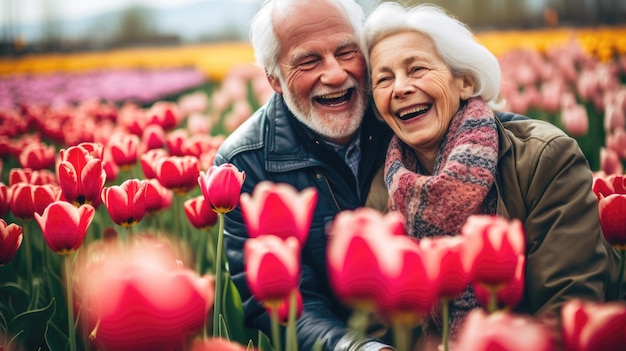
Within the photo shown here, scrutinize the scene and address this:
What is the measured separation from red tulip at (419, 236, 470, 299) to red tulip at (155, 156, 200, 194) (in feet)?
5.14

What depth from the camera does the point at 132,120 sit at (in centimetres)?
407

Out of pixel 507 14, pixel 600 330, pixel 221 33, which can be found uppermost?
pixel 600 330

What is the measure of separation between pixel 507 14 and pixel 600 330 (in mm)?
34382

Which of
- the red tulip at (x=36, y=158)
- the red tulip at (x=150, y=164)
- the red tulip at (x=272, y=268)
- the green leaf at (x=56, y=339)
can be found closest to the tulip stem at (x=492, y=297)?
the red tulip at (x=272, y=268)

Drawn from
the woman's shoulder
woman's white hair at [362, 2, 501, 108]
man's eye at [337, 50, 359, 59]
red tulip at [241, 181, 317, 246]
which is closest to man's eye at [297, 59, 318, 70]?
man's eye at [337, 50, 359, 59]

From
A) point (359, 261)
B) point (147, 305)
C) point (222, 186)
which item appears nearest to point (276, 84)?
point (222, 186)

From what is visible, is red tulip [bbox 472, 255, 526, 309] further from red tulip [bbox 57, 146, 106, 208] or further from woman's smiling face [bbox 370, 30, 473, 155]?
red tulip [bbox 57, 146, 106, 208]

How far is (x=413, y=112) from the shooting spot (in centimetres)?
227

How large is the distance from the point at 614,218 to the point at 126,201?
164 centimetres

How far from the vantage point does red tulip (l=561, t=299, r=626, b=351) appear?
0.92 meters

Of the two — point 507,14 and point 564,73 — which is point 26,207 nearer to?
point 564,73

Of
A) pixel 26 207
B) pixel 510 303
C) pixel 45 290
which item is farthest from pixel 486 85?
pixel 45 290

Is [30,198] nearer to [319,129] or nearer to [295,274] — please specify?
[319,129]

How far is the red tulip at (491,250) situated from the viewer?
45.5 inches
